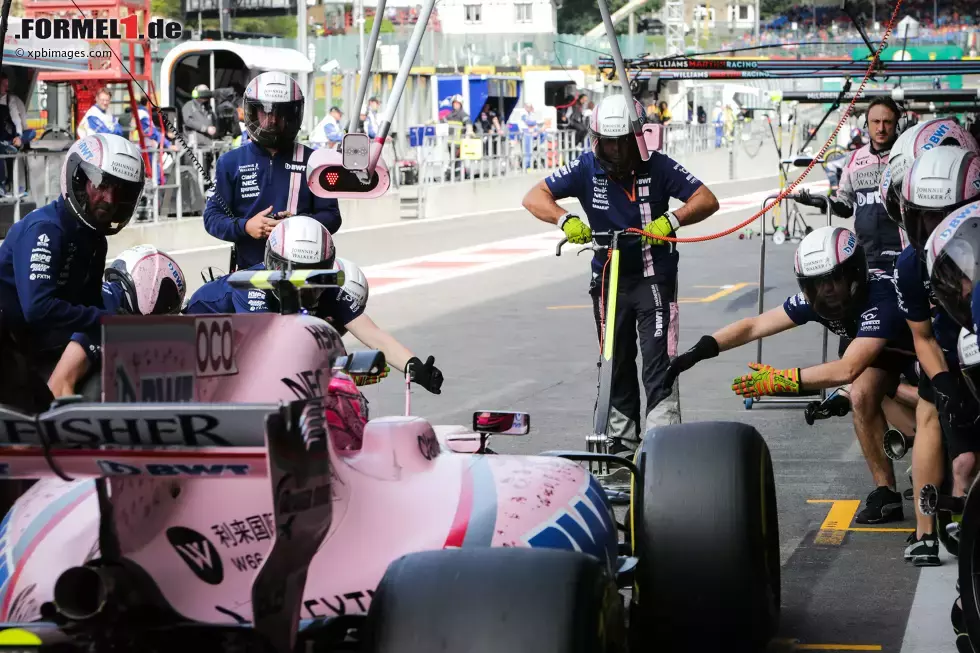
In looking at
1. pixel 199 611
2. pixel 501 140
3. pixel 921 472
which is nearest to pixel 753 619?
pixel 199 611

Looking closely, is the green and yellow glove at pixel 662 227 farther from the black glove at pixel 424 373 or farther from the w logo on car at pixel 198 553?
the w logo on car at pixel 198 553

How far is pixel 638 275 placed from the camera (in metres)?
8.44

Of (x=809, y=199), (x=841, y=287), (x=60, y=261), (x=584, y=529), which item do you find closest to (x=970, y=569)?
(x=584, y=529)

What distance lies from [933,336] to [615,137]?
2.24 m

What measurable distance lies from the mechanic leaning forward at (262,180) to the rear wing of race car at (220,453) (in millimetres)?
4871

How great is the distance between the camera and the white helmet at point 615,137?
822 cm

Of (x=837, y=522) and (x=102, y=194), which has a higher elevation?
(x=102, y=194)

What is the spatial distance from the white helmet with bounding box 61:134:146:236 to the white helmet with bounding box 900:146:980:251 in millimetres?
2859

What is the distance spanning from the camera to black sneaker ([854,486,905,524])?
291 inches

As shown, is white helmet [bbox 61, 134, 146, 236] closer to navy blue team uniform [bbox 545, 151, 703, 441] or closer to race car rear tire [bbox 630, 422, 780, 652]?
race car rear tire [bbox 630, 422, 780, 652]

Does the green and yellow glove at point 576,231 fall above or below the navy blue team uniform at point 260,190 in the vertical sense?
below

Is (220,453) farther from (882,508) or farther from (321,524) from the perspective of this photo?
(882,508)

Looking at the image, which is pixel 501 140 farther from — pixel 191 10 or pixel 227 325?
pixel 227 325

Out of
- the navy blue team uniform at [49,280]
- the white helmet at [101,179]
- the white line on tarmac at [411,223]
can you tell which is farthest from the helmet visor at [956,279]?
the white line on tarmac at [411,223]
